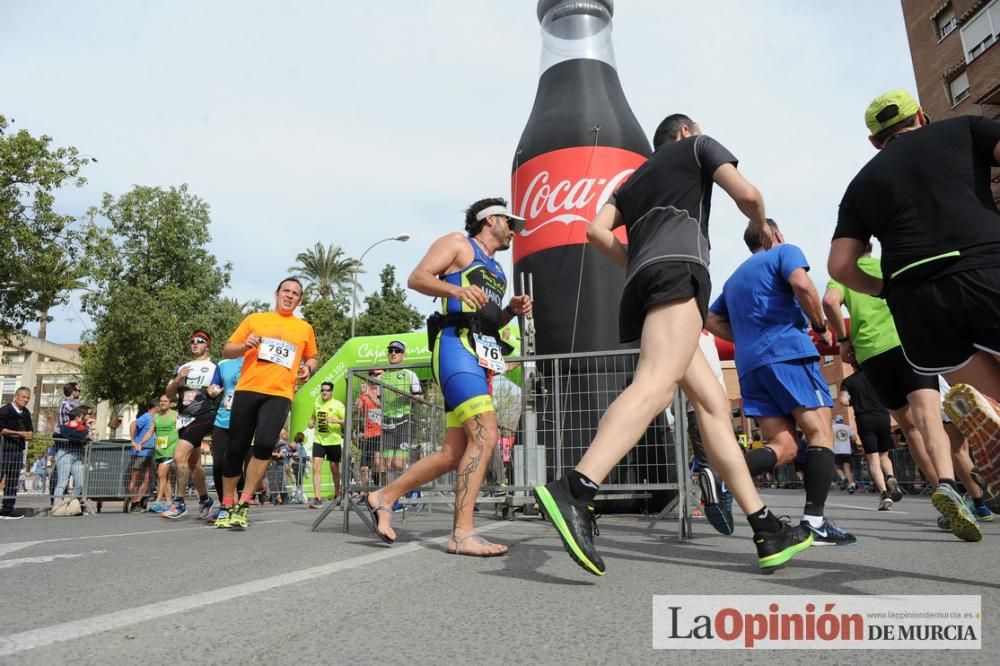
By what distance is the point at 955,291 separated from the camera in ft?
7.55

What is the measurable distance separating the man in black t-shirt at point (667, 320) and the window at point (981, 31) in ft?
88.7

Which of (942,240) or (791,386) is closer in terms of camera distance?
(942,240)

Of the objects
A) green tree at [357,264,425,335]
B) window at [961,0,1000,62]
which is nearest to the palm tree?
green tree at [357,264,425,335]

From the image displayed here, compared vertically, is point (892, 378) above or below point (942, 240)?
below

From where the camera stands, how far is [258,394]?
17.5ft

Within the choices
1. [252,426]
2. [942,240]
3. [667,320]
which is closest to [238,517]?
[252,426]

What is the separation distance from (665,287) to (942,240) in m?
0.94

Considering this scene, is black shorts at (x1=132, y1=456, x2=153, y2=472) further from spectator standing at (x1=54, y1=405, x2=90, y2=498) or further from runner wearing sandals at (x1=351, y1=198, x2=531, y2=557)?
runner wearing sandals at (x1=351, y1=198, x2=531, y2=557)

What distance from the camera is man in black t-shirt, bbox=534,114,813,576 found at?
2.40 meters

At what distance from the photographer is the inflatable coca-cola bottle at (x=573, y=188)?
293 inches

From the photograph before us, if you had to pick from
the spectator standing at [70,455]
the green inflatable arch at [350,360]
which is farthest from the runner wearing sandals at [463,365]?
the green inflatable arch at [350,360]

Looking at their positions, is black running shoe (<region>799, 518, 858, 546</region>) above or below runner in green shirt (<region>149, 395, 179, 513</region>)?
below

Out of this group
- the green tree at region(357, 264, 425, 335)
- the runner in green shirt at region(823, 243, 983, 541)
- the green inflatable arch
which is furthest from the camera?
the green tree at region(357, 264, 425, 335)

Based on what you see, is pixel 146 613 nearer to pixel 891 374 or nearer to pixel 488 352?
pixel 488 352
